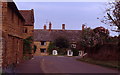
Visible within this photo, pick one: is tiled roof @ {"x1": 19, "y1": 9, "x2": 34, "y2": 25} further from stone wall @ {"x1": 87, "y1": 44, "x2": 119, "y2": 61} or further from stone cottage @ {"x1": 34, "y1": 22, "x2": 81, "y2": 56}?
stone cottage @ {"x1": 34, "y1": 22, "x2": 81, "y2": 56}

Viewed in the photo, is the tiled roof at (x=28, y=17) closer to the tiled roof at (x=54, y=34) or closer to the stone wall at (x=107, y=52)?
the stone wall at (x=107, y=52)

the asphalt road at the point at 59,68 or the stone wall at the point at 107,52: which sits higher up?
the stone wall at the point at 107,52

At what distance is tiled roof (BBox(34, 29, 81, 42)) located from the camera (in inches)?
3349

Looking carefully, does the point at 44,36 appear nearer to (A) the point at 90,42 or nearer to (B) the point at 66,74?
(A) the point at 90,42

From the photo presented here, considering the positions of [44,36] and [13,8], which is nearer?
[13,8]

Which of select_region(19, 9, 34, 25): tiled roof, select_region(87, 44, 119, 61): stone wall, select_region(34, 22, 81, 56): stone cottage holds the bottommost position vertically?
select_region(87, 44, 119, 61): stone wall

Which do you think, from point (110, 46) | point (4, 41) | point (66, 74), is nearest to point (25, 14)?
point (110, 46)

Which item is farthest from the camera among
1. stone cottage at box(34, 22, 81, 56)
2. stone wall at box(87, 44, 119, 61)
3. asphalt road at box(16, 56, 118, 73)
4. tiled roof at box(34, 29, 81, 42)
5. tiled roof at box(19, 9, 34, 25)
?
tiled roof at box(34, 29, 81, 42)

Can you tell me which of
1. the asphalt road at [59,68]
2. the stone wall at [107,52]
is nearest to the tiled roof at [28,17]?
the stone wall at [107,52]

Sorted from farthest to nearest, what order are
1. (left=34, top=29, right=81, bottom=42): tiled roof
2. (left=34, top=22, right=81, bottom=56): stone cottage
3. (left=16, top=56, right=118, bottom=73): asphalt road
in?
(left=34, top=29, right=81, bottom=42): tiled roof < (left=34, top=22, right=81, bottom=56): stone cottage < (left=16, top=56, right=118, bottom=73): asphalt road

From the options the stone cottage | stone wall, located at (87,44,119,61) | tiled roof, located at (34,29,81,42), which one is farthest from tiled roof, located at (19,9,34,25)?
tiled roof, located at (34,29,81,42)

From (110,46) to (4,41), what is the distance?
1527 centimetres

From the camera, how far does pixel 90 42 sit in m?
52.9

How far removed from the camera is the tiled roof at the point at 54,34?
279ft
